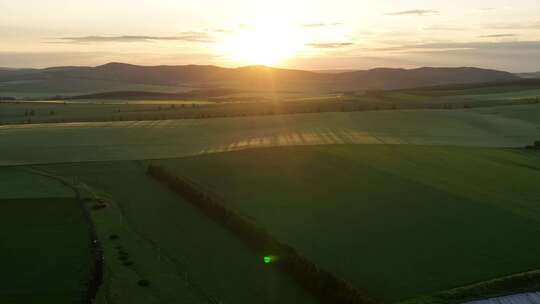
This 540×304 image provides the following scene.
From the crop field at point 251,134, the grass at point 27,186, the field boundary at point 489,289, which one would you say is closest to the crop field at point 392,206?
the field boundary at point 489,289

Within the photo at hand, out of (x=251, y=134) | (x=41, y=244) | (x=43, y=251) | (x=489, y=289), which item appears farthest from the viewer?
(x=251, y=134)

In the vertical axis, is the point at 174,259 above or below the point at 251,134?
below

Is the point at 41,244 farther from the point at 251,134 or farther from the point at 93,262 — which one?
the point at 251,134

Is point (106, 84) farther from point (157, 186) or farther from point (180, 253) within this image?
point (180, 253)

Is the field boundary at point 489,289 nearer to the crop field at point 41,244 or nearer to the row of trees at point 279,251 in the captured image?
the row of trees at point 279,251

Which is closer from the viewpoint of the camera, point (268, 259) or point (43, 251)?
point (268, 259)

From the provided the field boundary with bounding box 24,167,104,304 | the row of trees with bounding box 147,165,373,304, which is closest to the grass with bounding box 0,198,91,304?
the field boundary with bounding box 24,167,104,304

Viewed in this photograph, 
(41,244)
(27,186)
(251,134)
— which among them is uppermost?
(251,134)

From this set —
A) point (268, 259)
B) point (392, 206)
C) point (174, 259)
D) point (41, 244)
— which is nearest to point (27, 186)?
point (41, 244)
